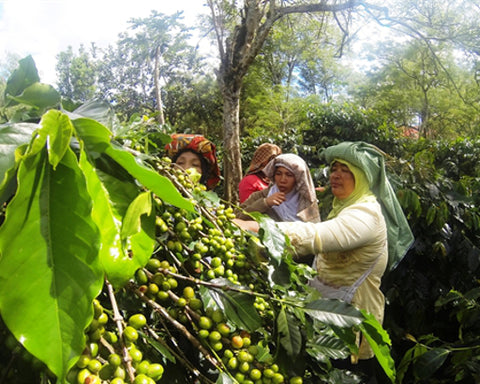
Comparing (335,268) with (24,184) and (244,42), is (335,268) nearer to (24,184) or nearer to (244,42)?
(24,184)

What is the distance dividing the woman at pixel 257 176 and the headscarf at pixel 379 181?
1234mm

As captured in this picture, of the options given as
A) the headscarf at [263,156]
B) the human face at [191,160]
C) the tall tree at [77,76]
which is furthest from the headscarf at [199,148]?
the tall tree at [77,76]

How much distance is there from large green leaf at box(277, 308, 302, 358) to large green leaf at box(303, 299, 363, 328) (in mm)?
52

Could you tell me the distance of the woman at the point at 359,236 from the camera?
5.52 ft

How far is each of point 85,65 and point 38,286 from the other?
3487 cm

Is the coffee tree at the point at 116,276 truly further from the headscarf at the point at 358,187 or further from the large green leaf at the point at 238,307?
the headscarf at the point at 358,187

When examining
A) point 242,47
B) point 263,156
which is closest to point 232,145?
point 242,47

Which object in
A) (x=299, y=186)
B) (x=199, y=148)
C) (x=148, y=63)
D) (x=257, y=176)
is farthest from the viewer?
(x=148, y=63)

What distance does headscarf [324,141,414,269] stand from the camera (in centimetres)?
200

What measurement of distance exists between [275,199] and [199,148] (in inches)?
25.4

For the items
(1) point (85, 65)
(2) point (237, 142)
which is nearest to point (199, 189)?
(2) point (237, 142)

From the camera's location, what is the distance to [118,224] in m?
0.49

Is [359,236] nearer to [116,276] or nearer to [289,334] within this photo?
[289,334]

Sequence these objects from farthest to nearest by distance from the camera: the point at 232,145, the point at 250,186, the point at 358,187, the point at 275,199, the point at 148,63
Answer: the point at 148,63 → the point at 232,145 → the point at 250,186 → the point at 275,199 → the point at 358,187
